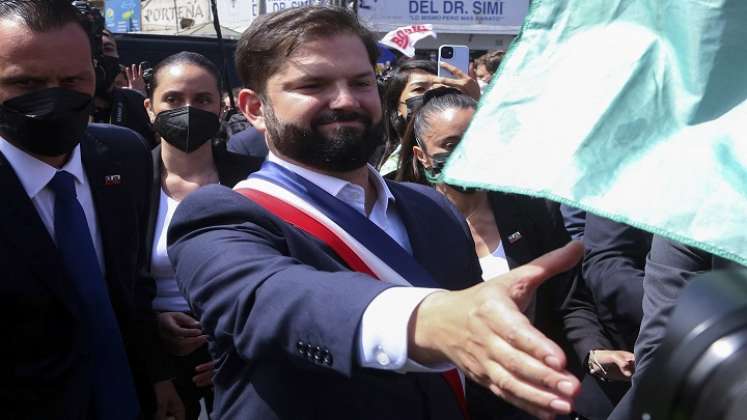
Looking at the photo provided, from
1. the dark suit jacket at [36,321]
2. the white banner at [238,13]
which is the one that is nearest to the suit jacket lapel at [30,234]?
the dark suit jacket at [36,321]

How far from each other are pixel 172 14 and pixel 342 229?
80.7 feet

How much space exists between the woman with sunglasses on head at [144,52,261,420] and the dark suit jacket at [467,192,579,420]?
104cm

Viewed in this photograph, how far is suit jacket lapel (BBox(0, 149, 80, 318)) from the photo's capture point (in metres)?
1.92

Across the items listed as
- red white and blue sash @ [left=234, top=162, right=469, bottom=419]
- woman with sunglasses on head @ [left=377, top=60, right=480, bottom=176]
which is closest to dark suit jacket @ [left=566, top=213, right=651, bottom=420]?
woman with sunglasses on head @ [left=377, top=60, right=480, bottom=176]

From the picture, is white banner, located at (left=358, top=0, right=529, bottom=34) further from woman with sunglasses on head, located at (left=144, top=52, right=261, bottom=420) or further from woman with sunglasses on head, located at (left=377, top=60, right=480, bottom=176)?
woman with sunglasses on head, located at (left=144, top=52, right=261, bottom=420)

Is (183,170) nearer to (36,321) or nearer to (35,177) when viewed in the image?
(35,177)

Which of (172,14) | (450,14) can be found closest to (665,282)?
(450,14)

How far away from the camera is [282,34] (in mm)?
1716

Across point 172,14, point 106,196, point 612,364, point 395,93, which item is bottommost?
point 172,14

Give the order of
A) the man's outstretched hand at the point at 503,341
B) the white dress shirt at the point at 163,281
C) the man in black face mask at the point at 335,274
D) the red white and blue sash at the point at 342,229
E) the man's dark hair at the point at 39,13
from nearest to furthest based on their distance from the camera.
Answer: the man's outstretched hand at the point at 503,341 → the man in black face mask at the point at 335,274 → the red white and blue sash at the point at 342,229 → the man's dark hair at the point at 39,13 → the white dress shirt at the point at 163,281

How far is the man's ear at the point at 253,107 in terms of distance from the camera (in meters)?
1.88

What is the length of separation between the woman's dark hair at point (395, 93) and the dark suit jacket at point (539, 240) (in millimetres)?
1245

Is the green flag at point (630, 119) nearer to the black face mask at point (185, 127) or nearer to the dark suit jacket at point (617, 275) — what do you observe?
the dark suit jacket at point (617, 275)

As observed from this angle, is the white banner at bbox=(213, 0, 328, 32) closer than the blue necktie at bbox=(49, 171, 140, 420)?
No
